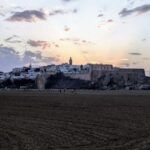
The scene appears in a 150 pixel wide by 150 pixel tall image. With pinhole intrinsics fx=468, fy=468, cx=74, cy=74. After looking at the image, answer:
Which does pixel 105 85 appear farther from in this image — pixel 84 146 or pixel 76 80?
pixel 84 146

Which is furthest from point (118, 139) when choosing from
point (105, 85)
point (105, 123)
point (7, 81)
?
point (7, 81)

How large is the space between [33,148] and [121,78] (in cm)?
14350

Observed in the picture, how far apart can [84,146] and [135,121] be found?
905 cm

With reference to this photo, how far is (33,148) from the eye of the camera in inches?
581

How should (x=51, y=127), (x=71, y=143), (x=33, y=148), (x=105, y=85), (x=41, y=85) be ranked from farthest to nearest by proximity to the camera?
(x=41, y=85), (x=105, y=85), (x=51, y=127), (x=71, y=143), (x=33, y=148)

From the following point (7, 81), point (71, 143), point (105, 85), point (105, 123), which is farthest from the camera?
point (7, 81)

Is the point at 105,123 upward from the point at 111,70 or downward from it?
downward

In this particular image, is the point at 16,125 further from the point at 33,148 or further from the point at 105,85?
the point at 105,85

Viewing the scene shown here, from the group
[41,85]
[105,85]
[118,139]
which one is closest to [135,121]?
[118,139]

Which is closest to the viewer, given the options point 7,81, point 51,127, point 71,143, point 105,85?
point 71,143

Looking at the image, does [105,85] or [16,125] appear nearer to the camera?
[16,125]

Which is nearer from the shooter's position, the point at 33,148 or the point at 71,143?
the point at 33,148

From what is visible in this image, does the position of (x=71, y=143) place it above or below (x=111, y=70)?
below

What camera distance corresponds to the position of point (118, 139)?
16828 mm
